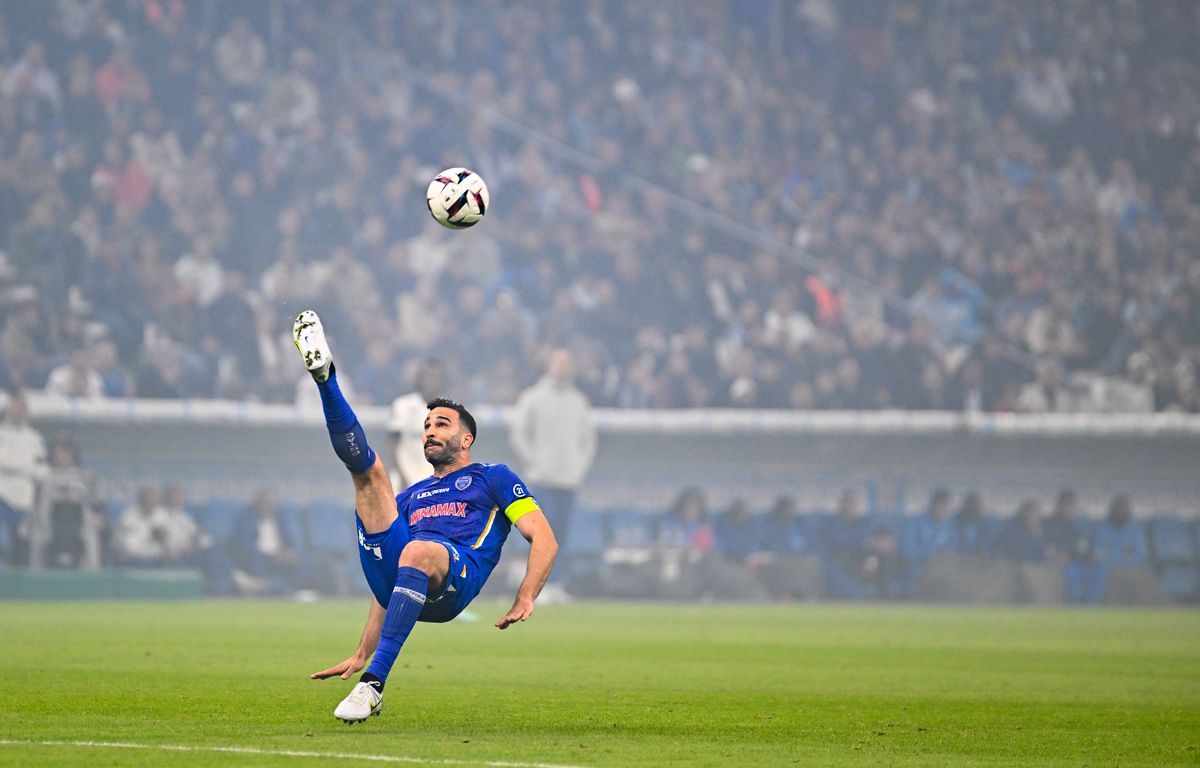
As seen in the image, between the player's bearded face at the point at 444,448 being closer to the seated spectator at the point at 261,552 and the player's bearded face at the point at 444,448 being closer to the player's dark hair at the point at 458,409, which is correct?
the player's dark hair at the point at 458,409

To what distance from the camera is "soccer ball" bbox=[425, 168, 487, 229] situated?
9.30 m

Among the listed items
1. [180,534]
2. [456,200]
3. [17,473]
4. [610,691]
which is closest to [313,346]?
[456,200]

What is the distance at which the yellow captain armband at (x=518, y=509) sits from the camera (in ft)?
24.9

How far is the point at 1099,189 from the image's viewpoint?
28.0m

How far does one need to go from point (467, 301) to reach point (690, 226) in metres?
4.29

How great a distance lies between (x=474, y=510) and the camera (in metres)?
7.65

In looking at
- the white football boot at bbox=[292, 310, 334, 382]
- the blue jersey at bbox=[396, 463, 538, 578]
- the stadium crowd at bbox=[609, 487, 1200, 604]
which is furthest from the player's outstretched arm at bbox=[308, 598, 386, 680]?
the stadium crowd at bbox=[609, 487, 1200, 604]

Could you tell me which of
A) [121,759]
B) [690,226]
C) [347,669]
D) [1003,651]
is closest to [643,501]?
[690,226]

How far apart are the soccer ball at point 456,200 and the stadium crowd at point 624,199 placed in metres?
11.5

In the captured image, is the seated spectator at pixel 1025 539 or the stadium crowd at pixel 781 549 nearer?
the stadium crowd at pixel 781 549

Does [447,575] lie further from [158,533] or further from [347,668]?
[158,533]

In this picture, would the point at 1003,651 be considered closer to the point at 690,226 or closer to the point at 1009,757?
the point at 1009,757

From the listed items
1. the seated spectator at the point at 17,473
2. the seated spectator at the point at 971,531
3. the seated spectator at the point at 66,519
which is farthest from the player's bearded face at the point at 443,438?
the seated spectator at the point at 971,531

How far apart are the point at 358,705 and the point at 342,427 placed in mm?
1182
